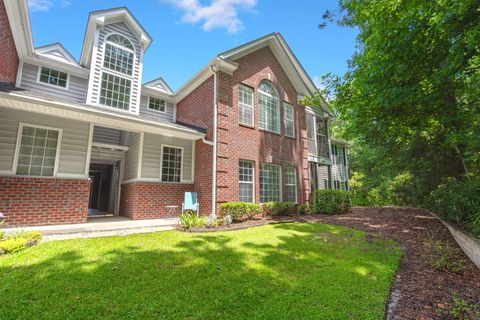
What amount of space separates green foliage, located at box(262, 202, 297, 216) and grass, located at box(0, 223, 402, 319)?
4300mm

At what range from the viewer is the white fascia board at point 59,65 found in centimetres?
928

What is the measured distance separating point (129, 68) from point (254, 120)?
19.8 feet

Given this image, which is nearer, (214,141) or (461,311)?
(461,311)

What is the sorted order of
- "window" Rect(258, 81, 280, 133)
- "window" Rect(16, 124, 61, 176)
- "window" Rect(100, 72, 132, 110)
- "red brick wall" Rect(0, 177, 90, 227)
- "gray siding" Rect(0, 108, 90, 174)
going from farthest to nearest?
"window" Rect(258, 81, 280, 133), "window" Rect(100, 72, 132, 110), "window" Rect(16, 124, 61, 176), "gray siding" Rect(0, 108, 90, 174), "red brick wall" Rect(0, 177, 90, 227)

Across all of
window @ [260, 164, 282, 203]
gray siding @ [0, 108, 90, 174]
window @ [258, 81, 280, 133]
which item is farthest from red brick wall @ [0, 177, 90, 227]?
window @ [258, 81, 280, 133]

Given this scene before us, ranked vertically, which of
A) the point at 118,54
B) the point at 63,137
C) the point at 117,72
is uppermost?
the point at 118,54

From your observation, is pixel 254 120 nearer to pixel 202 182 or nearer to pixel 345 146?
pixel 202 182

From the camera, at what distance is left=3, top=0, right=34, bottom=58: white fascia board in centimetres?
741

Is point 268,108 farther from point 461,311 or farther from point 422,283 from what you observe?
point 461,311

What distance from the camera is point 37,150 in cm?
720

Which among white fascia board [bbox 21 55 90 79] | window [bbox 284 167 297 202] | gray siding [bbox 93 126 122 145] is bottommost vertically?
window [bbox 284 167 297 202]

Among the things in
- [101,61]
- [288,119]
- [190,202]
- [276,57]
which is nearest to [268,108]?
[288,119]

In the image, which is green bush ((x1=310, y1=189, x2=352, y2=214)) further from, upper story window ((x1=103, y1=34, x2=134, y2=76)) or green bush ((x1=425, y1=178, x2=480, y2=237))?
upper story window ((x1=103, y1=34, x2=134, y2=76))

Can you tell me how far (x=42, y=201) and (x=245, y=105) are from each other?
8325mm
